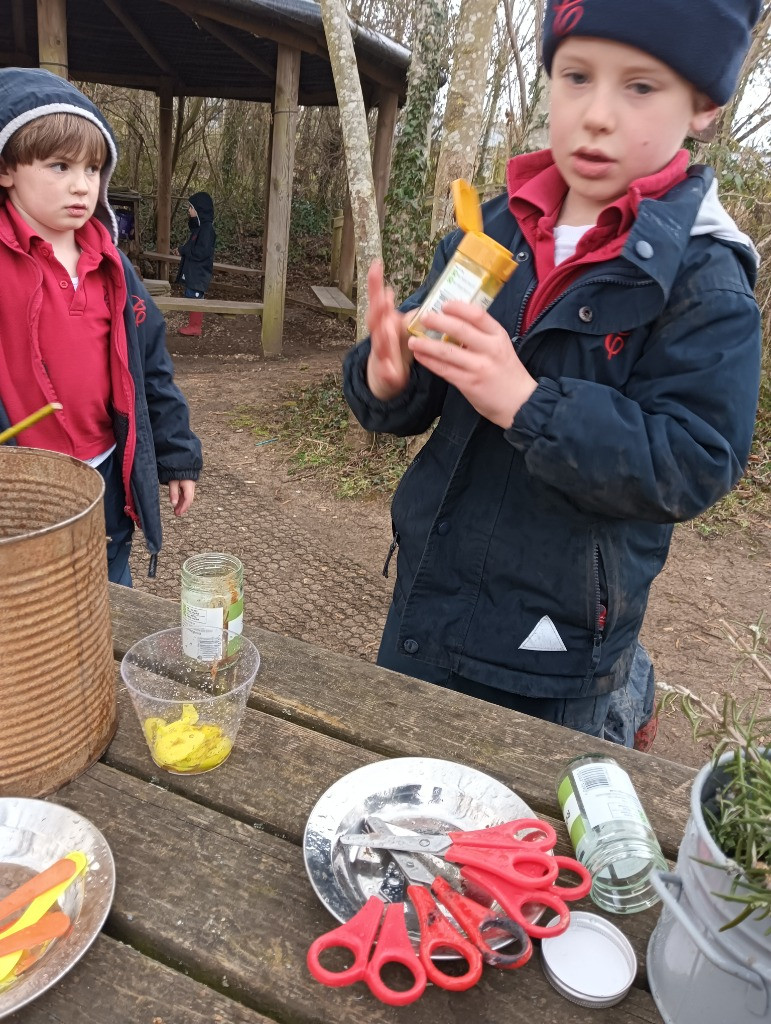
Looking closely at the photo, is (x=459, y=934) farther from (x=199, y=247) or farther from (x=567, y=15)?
(x=199, y=247)

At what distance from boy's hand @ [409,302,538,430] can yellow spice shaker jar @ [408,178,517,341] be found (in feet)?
0.05

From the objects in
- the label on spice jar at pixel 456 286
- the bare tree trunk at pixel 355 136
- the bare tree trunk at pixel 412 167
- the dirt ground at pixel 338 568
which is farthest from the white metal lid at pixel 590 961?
Result: the bare tree trunk at pixel 412 167

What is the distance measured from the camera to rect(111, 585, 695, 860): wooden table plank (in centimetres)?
117

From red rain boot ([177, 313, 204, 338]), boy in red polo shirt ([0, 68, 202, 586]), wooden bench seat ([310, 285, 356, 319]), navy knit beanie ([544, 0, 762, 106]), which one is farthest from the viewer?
red rain boot ([177, 313, 204, 338])

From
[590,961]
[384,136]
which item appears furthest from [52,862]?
[384,136]

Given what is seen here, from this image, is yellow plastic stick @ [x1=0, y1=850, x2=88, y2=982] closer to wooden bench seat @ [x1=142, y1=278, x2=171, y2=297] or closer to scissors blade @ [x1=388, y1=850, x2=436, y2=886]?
scissors blade @ [x1=388, y1=850, x2=436, y2=886]

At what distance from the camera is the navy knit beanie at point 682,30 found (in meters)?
1.16

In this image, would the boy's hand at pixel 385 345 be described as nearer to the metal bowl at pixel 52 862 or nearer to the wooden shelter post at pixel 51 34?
the metal bowl at pixel 52 862

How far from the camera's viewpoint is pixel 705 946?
0.71 meters

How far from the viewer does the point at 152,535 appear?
231 centimetres

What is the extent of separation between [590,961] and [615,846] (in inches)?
5.4

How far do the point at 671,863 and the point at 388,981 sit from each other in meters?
0.45

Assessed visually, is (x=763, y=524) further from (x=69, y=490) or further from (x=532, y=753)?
(x=69, y=490)

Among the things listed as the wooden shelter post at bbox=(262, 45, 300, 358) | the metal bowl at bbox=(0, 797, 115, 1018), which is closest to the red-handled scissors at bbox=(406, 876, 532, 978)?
the metal bowl at bbox=(0, 797, 115, 1018)
